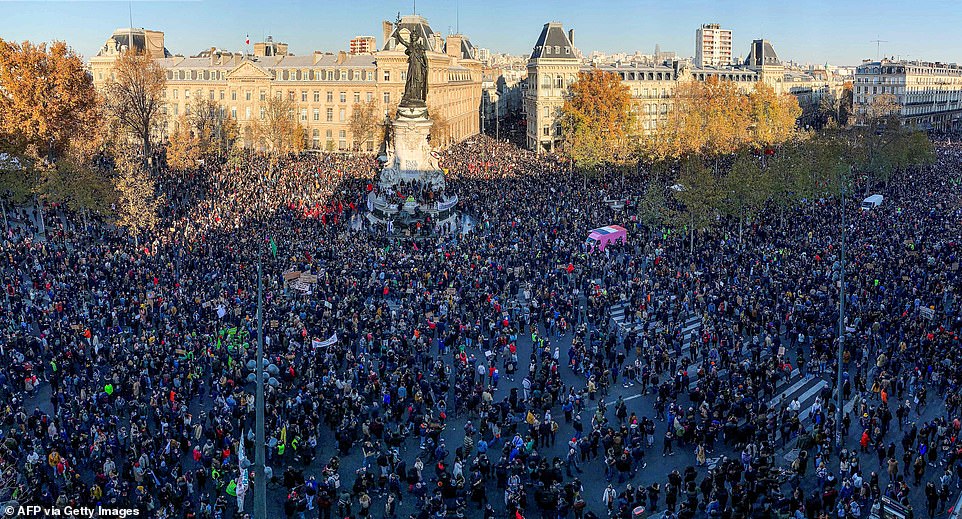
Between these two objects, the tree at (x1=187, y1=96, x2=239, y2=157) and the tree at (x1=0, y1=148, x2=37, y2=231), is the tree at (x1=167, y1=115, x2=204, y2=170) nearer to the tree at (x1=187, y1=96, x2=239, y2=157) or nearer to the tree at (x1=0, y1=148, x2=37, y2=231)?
the tree at (x1=187, y1=96, x2=239, y2=157)

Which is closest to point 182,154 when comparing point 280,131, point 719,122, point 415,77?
point 280,131

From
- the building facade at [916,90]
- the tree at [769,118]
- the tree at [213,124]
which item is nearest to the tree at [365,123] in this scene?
the tree at [213,124]

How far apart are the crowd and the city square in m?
0.15

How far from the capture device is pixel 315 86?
105m

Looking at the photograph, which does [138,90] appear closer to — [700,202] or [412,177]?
[412,177]

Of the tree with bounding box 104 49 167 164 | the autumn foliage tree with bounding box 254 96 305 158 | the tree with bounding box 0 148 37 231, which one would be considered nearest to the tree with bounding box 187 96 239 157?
the autumn foliage tree with bounding box 254 96 305 158

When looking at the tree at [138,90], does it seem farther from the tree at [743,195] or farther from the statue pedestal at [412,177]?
the tree at [743,195]

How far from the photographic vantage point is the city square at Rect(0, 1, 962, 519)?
23.2m

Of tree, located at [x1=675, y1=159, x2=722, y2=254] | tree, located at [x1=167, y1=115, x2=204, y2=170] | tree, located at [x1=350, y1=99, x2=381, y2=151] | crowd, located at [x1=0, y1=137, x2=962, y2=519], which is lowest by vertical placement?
crowd, located at [x1=0, y1=137, x2=962, y2=519]

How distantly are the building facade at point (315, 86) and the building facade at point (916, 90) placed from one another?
260 feet

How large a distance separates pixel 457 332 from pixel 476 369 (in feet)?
8.25

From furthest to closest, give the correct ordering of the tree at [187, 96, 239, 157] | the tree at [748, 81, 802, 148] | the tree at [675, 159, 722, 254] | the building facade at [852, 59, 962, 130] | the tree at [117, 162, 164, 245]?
the building facade at [852, 59, 962, 130] → the tree at [748, 81, 802, 148] → the tree at [187, 96, 239, 157] → the tree at [675, 159, 722, 254] → the tree at [117, 162, 164, 245]

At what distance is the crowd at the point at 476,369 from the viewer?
75.7 ft

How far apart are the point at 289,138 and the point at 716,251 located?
182 ft
